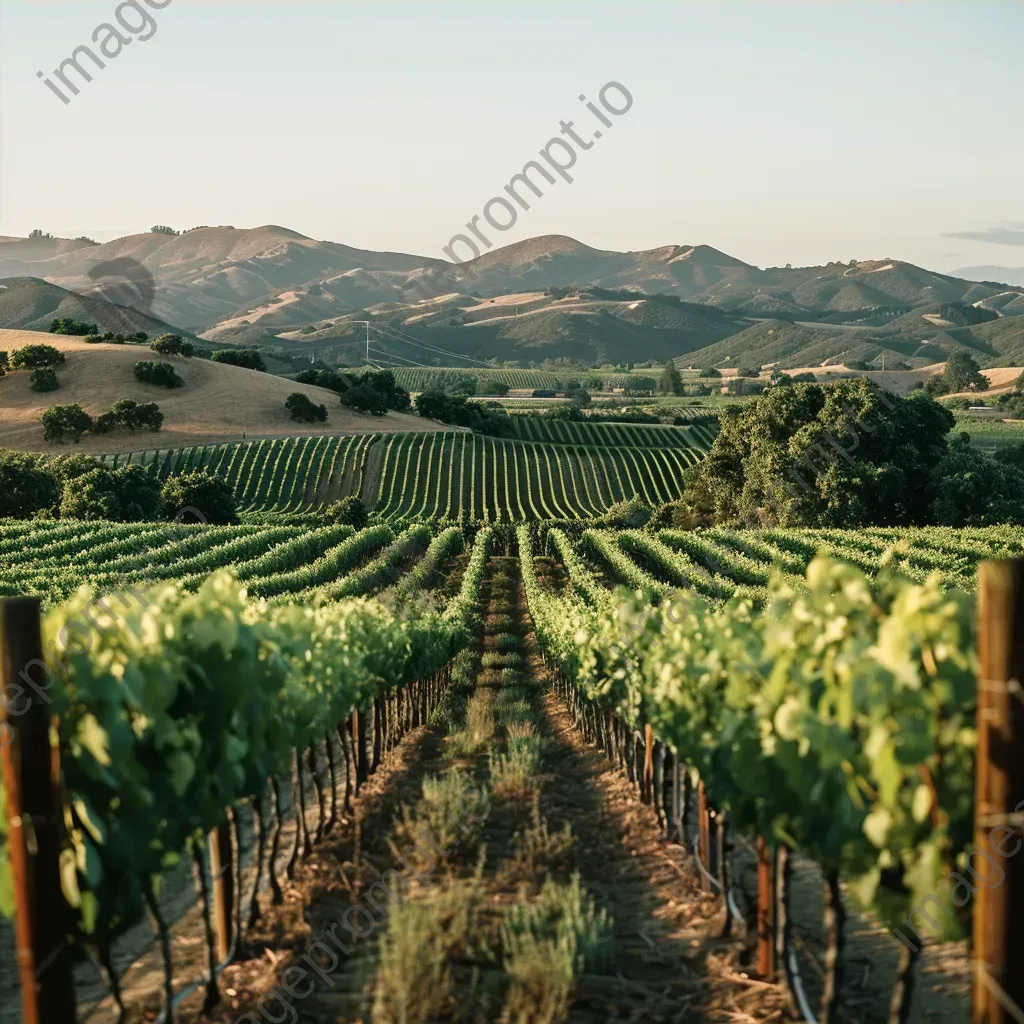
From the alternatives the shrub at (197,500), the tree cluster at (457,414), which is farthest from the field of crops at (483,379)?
the shrub at (197,500)

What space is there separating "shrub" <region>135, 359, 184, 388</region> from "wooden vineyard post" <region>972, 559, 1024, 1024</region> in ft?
293

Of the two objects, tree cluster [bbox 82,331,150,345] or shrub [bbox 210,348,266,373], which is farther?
shrub [bbox 210,348,266,373]

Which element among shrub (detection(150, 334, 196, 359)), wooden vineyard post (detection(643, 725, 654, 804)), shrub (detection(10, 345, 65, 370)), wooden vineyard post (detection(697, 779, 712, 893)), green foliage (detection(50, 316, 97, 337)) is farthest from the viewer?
green foliage (detection(50, 316, 97, 337))

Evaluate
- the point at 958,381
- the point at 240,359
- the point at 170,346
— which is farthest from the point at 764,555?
the point at 958,381

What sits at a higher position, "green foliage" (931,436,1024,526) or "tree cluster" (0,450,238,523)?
"tree cluster" (0,450,238,523)

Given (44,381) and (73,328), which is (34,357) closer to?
(44,381)

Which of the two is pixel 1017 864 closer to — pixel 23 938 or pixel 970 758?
pixel 970 758

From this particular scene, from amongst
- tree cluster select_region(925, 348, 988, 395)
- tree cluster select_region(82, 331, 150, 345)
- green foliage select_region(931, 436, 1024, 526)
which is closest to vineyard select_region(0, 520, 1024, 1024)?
green foliage select_region(931, 436, 1024, 526)

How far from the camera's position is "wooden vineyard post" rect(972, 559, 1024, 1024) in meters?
4.17

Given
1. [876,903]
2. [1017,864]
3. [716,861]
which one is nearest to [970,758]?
[1017,864]

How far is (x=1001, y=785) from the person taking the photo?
425 cm

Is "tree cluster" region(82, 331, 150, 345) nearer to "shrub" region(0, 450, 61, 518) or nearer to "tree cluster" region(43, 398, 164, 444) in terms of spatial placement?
"tree cluster" region(43, 398, 164, 444)

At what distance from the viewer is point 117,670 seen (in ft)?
18.2

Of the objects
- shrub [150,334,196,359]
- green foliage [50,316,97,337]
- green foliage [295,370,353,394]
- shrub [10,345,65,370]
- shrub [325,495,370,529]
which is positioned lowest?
shrub [325,495,370,529]
